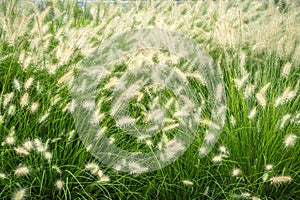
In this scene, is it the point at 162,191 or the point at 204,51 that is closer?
the point at 162,191

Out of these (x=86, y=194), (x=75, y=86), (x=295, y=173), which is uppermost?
(x=75, y=86)

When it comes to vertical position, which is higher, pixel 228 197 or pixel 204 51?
pixel 204 51

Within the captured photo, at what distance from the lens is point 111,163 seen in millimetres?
2387

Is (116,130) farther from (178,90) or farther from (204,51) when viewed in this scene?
(204,51)

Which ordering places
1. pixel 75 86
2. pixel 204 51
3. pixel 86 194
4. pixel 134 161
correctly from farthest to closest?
pixel 204 51 → pixel 75 86 → pixel 134 161 → pixel 86 194

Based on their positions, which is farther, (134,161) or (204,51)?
(204,51)

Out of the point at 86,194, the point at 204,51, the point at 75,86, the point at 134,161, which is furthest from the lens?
the point at 204,51

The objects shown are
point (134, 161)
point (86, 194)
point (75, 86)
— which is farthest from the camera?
point (75, 86)

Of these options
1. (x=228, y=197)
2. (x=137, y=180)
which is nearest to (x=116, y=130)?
(x=137, y=180)

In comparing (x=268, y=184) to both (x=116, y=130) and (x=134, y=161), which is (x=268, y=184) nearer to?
(x=134, y=161)

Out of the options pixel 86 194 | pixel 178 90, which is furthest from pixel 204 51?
pixel 86 194

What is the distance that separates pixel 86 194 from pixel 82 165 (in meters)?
0.19

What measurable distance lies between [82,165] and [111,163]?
17 cm

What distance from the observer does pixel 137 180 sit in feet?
7.62
